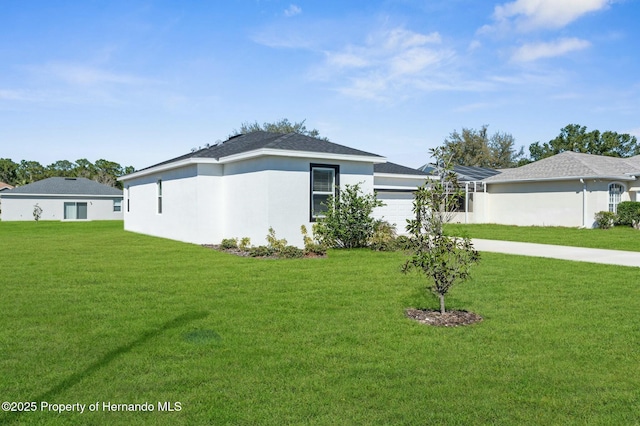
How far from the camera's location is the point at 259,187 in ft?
45.0

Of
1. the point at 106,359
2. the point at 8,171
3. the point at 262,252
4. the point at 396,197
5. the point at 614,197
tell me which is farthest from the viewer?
the point at 8,171

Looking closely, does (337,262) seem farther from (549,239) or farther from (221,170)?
(549,239)

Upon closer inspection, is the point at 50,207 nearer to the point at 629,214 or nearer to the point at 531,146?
the point at 629,214

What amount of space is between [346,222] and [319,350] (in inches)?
362

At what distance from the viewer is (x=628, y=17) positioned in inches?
614

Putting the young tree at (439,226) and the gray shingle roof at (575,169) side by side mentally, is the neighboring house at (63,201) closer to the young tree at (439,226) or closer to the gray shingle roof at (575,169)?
the gray shingle roof at (575,169)

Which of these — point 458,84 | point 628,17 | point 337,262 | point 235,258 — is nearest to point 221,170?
point 235,258

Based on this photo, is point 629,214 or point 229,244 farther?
point 629,214

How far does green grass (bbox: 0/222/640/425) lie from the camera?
3418 millimetres

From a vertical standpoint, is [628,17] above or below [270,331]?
above

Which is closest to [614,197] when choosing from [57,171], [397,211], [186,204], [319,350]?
[397,211]

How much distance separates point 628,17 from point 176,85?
16822 mm

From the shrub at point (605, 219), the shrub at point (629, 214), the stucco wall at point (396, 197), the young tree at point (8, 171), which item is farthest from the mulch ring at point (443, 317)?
the young tree at point (8, 171)

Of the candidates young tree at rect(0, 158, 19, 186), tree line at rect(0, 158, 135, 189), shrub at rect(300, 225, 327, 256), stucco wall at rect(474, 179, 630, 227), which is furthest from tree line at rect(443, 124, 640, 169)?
young tree at rect(0, 158, 19, 186)
